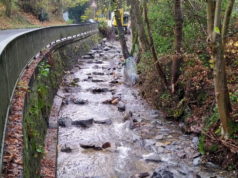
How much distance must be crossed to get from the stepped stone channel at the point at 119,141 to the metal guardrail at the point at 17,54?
2340mm

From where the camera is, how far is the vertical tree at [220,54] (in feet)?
24.2

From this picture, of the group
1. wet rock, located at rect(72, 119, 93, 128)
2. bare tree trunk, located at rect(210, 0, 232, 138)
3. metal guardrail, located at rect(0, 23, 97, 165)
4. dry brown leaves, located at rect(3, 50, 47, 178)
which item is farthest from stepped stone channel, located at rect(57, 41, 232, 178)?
metal guardrail, located at rect(0, 23, 97, 165)

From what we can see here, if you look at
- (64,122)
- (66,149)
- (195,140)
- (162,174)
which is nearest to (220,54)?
(162,174)

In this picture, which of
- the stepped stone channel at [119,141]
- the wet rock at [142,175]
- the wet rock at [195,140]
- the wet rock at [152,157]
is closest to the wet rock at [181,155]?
the stepped stone channel at [119,141]

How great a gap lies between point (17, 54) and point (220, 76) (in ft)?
16.5

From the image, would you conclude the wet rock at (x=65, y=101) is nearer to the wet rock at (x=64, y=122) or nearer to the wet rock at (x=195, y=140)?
the wet rock at (x=64, y=122)

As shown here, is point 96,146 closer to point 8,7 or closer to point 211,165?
point 211,165

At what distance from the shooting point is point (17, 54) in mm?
9172

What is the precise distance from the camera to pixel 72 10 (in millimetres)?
66188

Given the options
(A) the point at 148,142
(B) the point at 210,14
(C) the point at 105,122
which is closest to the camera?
(B) the point at 210,14

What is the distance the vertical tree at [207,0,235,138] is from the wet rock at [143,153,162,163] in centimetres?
174

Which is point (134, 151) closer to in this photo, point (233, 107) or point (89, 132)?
point (89, 132)

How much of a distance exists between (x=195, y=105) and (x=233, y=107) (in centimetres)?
251

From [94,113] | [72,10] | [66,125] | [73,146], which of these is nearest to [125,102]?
[94,113]
